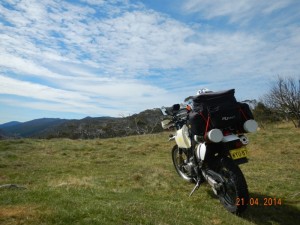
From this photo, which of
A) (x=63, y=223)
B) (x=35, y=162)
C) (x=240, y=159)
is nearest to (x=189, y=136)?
(x=240, y=159)

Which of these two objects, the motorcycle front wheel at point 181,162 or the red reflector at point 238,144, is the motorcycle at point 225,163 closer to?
the red reflector at point 238,144

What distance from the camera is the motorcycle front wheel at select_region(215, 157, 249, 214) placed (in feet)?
19.8

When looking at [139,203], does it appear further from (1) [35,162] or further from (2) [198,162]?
(1) [35,162]

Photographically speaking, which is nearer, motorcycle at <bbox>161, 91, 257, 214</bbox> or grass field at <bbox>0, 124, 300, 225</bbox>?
grass field at <bbox>0, 124, 300, 225</bbox>

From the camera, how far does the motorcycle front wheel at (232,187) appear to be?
603 centimetres

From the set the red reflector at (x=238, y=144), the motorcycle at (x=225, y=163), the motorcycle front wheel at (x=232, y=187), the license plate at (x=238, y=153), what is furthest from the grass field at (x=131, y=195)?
the red reflector at (x=238, y=144)

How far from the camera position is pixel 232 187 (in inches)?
250

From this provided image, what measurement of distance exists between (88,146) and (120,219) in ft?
54.5

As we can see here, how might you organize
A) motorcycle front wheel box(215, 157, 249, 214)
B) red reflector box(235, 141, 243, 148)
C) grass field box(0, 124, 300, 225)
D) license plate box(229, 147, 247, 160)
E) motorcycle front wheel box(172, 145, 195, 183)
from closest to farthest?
1. grass field box(0, 124, 300, 225)
2. motorcycle front wheel box(215, 157, 249, 214)
3. license plate box(229, 147, 247, 160)
4. red reflector box(235, 141, 243, 148)
5. motorcycle front wheel box(172, 145, 195, 183)

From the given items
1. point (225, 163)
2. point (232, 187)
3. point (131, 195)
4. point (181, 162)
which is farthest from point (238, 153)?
point (181, 162)

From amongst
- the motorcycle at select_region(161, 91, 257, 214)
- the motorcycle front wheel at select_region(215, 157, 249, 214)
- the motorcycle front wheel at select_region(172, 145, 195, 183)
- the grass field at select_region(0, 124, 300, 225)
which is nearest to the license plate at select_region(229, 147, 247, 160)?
the motorcycle at select_region(161, 91, 257, 214)

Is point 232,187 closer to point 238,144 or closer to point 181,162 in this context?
point 238,144

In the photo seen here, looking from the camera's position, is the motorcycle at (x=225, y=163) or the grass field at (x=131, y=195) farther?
the motorcycle at (x=225, y=163)

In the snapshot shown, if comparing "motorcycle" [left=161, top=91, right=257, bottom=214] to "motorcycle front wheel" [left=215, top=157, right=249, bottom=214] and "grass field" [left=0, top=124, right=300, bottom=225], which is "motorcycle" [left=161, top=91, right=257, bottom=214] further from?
"grass field" [left=0, top=124, right=300, bottom=225]
